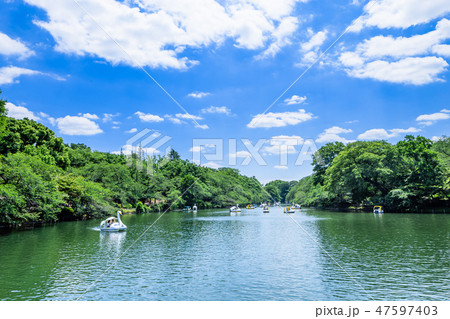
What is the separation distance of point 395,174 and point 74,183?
53.1 m

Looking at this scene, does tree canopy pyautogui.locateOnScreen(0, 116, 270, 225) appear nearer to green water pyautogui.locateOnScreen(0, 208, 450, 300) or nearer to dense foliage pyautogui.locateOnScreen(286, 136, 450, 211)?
green water pyautogui.locateOnScreen(0, 208, 450, 300)

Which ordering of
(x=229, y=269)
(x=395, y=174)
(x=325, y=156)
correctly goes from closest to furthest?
(x=229, y=269) < (x=395, y=174) < (x=325, y=156)

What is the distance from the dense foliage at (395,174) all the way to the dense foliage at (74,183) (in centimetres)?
4224

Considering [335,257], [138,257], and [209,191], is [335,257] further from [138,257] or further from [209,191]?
[209,191]

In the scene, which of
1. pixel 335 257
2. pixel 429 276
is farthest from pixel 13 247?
pixel 429 276

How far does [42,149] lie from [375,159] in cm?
5548

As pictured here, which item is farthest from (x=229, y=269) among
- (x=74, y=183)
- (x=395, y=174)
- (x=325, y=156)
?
(x=325, y=156)

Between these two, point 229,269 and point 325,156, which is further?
point 325,156

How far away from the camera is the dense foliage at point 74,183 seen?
29.8 m

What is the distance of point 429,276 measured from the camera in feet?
41.9

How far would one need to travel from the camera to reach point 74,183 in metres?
42.7

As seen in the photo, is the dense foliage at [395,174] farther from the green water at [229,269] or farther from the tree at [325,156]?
the green water at [229,269]

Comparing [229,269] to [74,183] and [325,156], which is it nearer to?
[74,183]

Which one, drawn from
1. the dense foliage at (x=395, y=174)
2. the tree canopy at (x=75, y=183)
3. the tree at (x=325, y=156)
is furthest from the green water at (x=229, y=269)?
the tree at (x=325, y=156)
